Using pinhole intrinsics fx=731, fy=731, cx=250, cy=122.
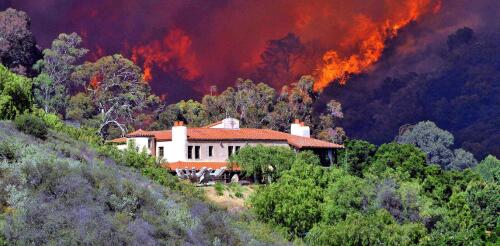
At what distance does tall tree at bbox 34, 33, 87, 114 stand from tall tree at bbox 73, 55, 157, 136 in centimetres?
158

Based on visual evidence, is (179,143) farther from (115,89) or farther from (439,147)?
(439,147)

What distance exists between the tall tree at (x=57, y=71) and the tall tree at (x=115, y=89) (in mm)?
1582

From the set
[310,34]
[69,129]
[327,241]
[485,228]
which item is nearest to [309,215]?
[327,241]

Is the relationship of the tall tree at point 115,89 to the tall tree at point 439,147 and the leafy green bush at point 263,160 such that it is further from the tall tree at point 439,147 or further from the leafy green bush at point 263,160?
the tall tree at point 439,147

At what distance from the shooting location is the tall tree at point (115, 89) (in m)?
82.1

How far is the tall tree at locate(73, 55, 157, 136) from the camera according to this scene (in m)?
82.1

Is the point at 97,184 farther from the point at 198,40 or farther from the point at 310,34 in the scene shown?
the point at 310,34

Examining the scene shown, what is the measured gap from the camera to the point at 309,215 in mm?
43344

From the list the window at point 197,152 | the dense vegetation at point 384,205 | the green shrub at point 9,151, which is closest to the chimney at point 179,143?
the window at point 197,152

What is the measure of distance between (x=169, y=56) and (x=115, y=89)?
23025mm

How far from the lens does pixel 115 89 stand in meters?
84.9

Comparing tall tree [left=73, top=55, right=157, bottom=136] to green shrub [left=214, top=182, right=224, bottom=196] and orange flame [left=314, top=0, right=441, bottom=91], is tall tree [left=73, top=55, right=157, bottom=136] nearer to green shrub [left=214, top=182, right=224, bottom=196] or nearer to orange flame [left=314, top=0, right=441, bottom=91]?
green shrub [left=214, top=182, right=224, bottom=196]

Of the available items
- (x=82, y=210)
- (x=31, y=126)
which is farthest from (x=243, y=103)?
(x=82, y=210)

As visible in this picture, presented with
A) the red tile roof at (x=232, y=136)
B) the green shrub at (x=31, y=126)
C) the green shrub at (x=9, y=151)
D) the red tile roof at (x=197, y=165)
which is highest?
the red tile roof at (x=232, y=136)
